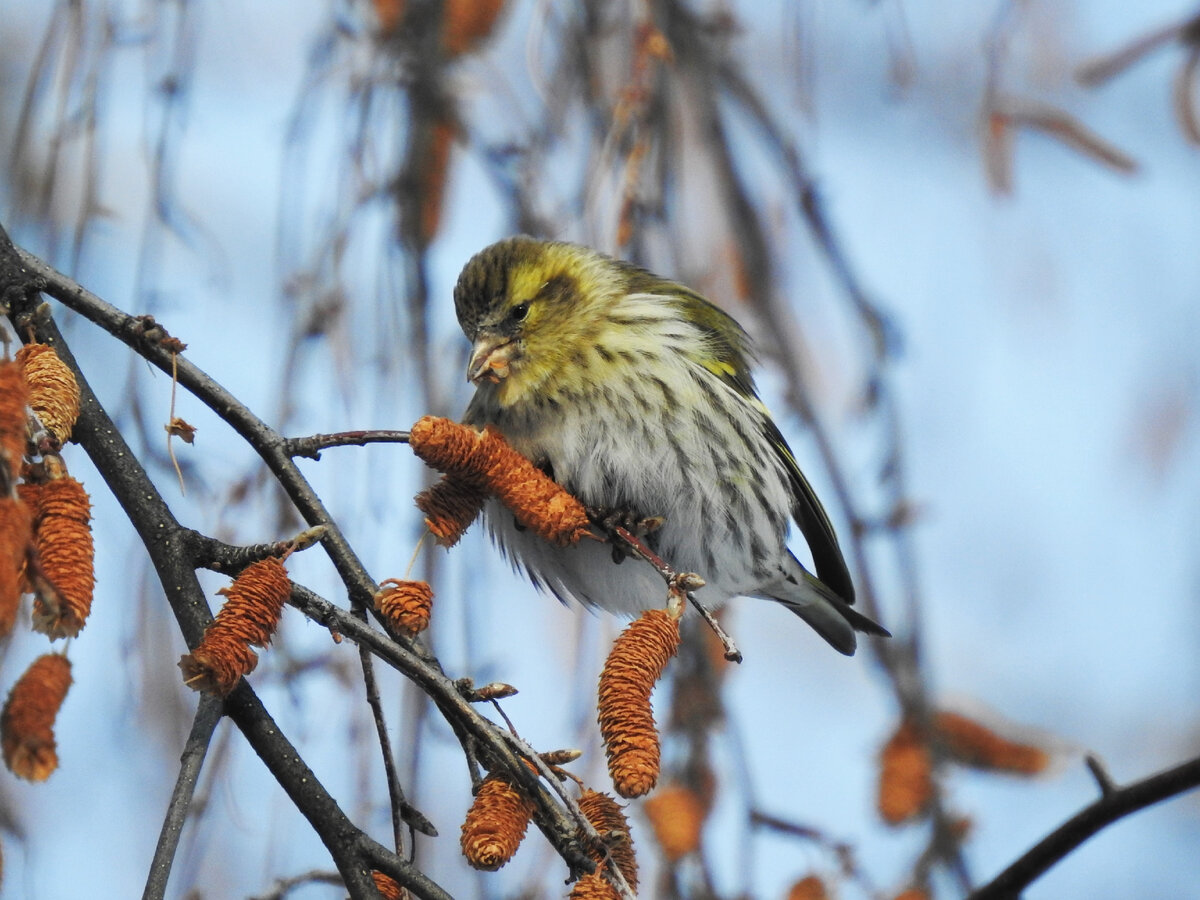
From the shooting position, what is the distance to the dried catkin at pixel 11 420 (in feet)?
3.14

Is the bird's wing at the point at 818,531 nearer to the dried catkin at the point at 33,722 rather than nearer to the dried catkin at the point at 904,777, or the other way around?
the dried catkin at the point at 904,777

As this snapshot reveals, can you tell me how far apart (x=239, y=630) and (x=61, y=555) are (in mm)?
167

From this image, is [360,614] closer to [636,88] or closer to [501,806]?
[501,806]

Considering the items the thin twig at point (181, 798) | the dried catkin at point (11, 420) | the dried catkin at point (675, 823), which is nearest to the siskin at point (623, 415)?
the dried catkin at point (675, 823)

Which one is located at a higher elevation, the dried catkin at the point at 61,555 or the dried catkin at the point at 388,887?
Answer: the dried catkin at the point at 61,555

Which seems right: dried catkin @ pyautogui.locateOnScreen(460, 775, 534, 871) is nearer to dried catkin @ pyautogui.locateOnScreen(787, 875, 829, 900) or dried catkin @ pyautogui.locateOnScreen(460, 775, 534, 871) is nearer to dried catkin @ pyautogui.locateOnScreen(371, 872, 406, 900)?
dried catkin @ pyautogui.locateOnScreen(371, 872, 406, 900)

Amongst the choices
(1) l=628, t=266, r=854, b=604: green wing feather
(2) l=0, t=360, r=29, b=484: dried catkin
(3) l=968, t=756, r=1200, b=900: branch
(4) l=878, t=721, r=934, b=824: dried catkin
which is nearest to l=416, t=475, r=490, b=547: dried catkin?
(2) l=0, t=360, r=29, b=484: dried catkin

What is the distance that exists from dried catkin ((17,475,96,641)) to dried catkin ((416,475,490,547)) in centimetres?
53

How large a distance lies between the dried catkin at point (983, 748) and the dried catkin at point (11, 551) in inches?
64.9

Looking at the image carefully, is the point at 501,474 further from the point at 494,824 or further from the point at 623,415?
the point at 623,415

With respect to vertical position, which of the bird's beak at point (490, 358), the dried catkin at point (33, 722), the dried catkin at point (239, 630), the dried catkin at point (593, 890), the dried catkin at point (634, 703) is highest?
the bird's beak at point (490, 358)

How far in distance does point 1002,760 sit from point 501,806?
125 centimetres

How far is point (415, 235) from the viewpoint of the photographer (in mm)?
2344

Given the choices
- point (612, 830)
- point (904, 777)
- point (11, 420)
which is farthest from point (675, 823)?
point (11, 420)
